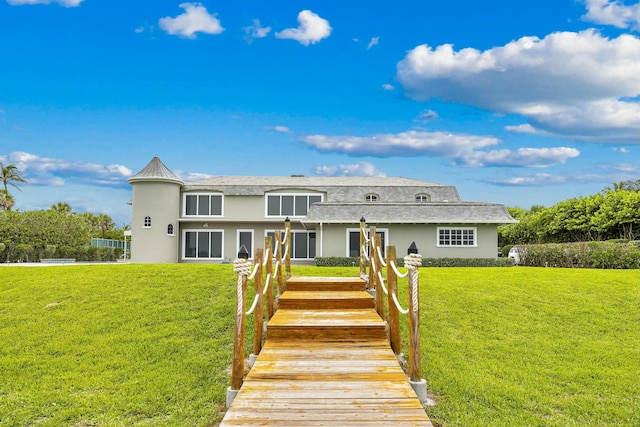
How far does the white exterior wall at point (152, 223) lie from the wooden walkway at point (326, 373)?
18.5 m

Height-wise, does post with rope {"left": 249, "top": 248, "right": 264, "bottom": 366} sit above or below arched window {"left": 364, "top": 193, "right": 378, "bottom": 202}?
below

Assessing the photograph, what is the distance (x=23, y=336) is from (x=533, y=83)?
16.0 m

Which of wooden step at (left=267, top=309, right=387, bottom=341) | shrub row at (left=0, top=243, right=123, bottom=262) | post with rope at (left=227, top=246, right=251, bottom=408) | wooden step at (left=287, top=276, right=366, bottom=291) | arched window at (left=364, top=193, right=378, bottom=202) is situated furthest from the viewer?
shrub row at (left=0, top=243, right=123, bottom=262)

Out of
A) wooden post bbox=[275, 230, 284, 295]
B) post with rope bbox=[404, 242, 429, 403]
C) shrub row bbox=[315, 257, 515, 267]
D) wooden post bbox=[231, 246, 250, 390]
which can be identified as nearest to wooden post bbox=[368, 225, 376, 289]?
wooden post bbox=[275, 230, 284, 295]

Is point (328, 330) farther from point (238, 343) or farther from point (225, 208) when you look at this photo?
point (225, 208)

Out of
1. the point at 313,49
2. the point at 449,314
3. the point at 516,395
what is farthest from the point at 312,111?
the point at 516,395

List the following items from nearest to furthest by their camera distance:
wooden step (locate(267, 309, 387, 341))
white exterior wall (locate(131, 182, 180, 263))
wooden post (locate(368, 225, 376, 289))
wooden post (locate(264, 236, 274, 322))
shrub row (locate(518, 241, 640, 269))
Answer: wooden step (locate(267, 309, 387, 341)), wooden post (locate(264, 236, 274, 322)), wooden post (locate(368, 225, 376, 289)), shrub row (locate(518, 241, 640, 269)), white exterior wall (locate(131, 182, 180, 263))

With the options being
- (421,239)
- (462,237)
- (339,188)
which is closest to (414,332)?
(421,239)

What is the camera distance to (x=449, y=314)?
955 cm

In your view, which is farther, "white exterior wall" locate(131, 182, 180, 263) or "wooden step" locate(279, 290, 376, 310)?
"white exterior wall" locate(131, 182, 180, 263)

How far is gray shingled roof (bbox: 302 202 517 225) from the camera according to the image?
70.3ft

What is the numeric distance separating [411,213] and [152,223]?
564 inches

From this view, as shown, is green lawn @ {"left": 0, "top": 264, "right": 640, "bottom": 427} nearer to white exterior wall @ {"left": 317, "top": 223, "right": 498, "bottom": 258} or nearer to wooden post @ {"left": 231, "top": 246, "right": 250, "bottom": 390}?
wooden post @ {"left": 231, "top": 246, "right": 250, "bottom": 390}

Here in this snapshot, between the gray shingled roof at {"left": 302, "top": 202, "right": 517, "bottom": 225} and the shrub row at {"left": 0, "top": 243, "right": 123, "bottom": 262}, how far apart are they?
Result: 1824cm
